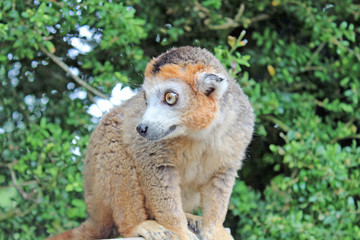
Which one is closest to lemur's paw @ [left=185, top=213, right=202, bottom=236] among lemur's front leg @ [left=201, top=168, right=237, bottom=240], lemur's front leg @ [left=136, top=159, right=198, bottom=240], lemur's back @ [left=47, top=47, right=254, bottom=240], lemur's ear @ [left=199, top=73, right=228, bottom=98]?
lemur's back @ [left=47, top=47, right=254, bottom=240]

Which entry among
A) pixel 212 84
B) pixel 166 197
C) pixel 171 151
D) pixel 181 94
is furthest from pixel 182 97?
pixel 166 197

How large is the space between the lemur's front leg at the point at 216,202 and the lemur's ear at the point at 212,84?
0.63m

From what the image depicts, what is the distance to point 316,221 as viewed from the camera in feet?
Result: 17.2

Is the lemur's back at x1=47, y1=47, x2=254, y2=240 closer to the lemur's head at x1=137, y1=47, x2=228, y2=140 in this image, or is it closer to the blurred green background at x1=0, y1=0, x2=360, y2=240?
the lemur's head at x1=137, y1=47, x2=228, y2=140

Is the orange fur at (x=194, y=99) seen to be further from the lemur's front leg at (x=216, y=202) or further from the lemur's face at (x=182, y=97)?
the lemur's front leg at (x=216, y=202)

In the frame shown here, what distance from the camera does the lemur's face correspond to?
10.1ft

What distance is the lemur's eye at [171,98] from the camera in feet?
10.1

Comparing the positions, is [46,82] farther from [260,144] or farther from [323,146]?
[323,146]

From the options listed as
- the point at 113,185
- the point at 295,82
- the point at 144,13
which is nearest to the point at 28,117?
the point at 144,13

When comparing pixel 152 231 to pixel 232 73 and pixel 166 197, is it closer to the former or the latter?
pixel 166 197

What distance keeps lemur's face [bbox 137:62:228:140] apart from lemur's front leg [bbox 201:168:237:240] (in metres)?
0.54

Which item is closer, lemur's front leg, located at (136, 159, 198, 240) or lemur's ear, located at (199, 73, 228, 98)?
lemur's ear, located at (199, 73, 228, 98)

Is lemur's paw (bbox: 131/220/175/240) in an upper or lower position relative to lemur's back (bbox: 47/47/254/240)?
lower

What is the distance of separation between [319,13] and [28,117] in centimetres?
346
